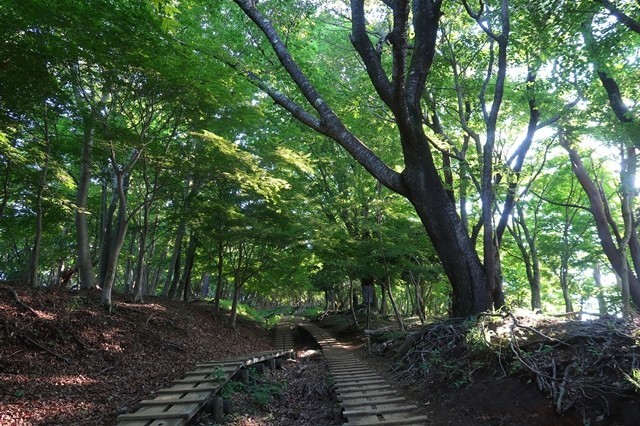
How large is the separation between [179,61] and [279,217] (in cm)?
696

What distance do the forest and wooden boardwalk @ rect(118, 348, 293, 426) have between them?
396 cm

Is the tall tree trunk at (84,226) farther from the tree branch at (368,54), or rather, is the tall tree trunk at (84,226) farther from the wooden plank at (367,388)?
the wooden plank at (367,388)

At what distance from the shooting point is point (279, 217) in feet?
44.3

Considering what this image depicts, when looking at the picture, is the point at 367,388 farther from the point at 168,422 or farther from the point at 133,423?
the point at 133,423

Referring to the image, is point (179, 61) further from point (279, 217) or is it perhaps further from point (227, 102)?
point (279, 217)

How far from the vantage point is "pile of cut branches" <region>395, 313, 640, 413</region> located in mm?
3441

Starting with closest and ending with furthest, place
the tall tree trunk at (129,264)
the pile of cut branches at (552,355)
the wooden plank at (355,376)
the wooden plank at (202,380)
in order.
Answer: the pile of cut branches at (552,355) < the wooden plank at (202,380) < the wooden plank at (355,376) < the tall tree trunk at (129,264)

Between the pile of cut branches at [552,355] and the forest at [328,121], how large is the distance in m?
0.88

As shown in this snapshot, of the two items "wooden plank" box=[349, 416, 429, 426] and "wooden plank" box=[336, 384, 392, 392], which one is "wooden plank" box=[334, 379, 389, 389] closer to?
"wooden plank" box=[336, 384, 392, 392]

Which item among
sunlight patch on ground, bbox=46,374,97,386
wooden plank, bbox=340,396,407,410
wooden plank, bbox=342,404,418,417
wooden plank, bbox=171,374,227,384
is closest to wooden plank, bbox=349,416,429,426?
wooden plank, bbox=342,404,418,417

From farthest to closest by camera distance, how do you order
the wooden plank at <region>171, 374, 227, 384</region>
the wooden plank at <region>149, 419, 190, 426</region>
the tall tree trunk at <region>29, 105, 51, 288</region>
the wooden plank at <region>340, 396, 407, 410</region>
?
1. the tall tree trunk at <region>29, 105, 51, 288</region>
2. the wooden plank at <region>171, 374, 227, 384</region>
3. the wooden plank at <region>340, 396, 407, 410</region>
4. the wooden plank at <region>149, 419, 190, 426</region>

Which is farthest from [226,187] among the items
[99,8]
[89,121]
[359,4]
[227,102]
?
[359,4]

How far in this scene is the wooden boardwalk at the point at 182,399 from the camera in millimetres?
4027

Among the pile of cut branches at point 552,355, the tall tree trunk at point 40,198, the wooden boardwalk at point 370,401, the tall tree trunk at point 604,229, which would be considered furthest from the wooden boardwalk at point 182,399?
the tall tree trunk at point 604,229
